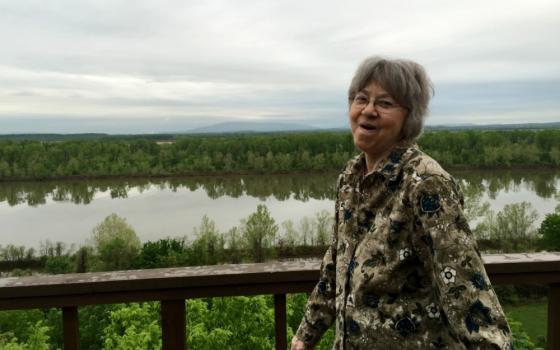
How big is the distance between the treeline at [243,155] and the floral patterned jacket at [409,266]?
5799 cm

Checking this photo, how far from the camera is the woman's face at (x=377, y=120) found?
131 cm

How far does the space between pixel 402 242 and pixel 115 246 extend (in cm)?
3075

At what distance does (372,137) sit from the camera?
133cm

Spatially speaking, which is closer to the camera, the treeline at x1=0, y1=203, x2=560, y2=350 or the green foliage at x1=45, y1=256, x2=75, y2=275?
the treeline at x1=0, y1=203, x2=560, y2=350

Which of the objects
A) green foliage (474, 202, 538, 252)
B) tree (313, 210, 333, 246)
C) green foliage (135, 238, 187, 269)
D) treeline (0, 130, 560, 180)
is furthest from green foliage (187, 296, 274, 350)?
treeline (0, 130, 560, 180)

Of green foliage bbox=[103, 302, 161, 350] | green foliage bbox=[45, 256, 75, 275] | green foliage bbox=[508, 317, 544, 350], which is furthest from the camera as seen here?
green foliage bbox=[45, 256, 75, 275]

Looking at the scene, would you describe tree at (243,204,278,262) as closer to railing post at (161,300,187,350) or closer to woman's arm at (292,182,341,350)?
railing post at (161,300,187,350)

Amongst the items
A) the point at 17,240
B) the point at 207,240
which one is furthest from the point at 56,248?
the point at 207,240

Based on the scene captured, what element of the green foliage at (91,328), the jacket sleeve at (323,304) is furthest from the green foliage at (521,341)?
the green foliage at (91,328)

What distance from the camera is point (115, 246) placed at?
2981 cm

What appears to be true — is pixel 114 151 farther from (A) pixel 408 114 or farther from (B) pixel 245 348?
(A) pixel 408 114

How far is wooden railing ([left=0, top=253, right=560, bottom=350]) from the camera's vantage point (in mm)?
1590

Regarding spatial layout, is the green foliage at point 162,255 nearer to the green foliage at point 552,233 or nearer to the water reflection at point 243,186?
the green foliage at point 552,233

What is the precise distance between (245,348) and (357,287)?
37.0 ft
